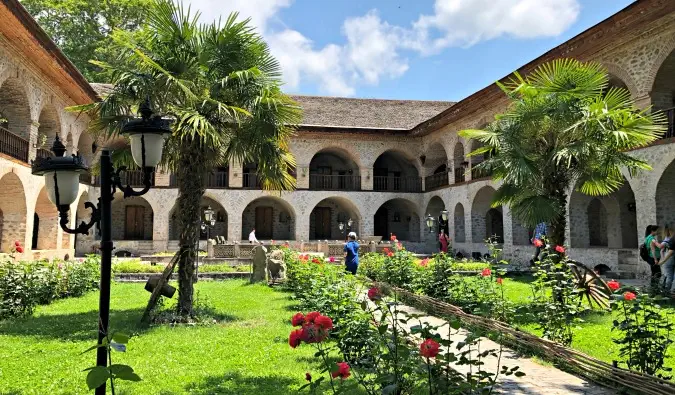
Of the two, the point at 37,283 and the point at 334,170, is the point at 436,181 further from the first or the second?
the point at 37,283

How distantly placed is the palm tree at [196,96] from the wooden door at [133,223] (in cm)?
1900

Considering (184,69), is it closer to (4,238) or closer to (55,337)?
(55,337)

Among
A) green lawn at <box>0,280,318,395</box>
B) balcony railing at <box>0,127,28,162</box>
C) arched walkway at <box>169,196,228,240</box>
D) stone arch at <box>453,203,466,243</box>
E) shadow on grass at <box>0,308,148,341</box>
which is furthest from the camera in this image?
arched walkway at <box>169,196,228,240</box>

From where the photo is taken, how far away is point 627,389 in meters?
3.82

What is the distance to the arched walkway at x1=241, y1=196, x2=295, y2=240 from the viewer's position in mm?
27266

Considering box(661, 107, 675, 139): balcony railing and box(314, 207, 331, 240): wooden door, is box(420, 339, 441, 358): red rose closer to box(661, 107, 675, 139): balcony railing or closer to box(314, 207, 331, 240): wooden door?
box(661, 107, 675, 139): balcony railing

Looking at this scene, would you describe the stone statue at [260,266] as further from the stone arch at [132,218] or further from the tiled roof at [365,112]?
the stone arch at [132,218]

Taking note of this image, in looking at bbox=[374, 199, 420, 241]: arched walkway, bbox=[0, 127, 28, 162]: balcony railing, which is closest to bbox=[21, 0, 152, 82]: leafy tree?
bbox=[0, 127, 28, 162]: balcony railing

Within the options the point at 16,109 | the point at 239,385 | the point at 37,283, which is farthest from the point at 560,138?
the point at 16,109

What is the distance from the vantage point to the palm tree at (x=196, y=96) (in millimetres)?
7348

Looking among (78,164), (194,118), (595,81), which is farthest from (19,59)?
(595,81)

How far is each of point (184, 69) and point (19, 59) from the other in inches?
325

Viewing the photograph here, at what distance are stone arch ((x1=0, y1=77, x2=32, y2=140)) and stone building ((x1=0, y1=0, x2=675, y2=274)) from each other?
4cm

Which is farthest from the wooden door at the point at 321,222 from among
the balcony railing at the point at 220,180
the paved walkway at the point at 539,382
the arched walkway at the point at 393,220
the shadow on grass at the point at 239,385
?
the shadow on grass at the point at 239,385
